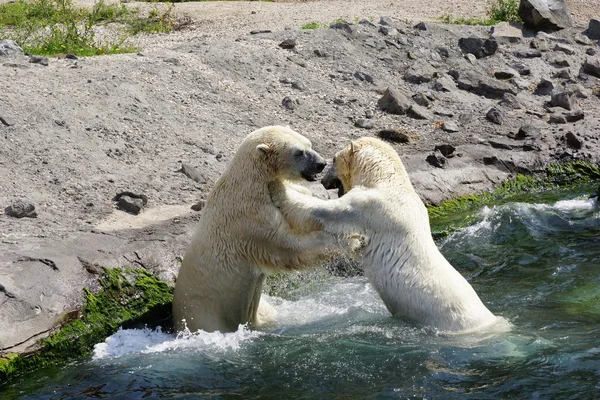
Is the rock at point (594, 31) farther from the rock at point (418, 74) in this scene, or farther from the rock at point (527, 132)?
the rock at point (527, 132)

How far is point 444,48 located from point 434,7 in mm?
4399

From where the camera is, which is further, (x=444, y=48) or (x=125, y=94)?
(x=444, y=48)

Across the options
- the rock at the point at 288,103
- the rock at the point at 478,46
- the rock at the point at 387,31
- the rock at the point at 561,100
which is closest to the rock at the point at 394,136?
the rock at the point at 288,103

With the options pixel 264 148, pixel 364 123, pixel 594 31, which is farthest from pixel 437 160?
pixel 594 31

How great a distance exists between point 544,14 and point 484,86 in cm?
409

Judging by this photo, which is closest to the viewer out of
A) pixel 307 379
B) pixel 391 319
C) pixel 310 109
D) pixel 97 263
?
pixel 307 379

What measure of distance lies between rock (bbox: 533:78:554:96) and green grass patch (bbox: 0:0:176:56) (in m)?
6.82

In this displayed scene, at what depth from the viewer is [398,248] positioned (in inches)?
271

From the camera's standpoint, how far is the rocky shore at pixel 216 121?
318 inches

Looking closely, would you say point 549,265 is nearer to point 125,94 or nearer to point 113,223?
point 113,223

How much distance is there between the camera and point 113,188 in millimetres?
9617

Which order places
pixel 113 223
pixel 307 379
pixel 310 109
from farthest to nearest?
pixel 310 109
pixel 113 223
pixel 307 379

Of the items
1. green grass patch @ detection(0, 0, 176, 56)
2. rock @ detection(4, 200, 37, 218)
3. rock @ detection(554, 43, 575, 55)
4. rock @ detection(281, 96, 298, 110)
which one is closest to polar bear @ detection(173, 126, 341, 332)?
rock @ detection(4, 200, 37, 218)

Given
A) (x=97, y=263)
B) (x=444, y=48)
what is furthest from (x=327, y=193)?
(x=444, y=48)
